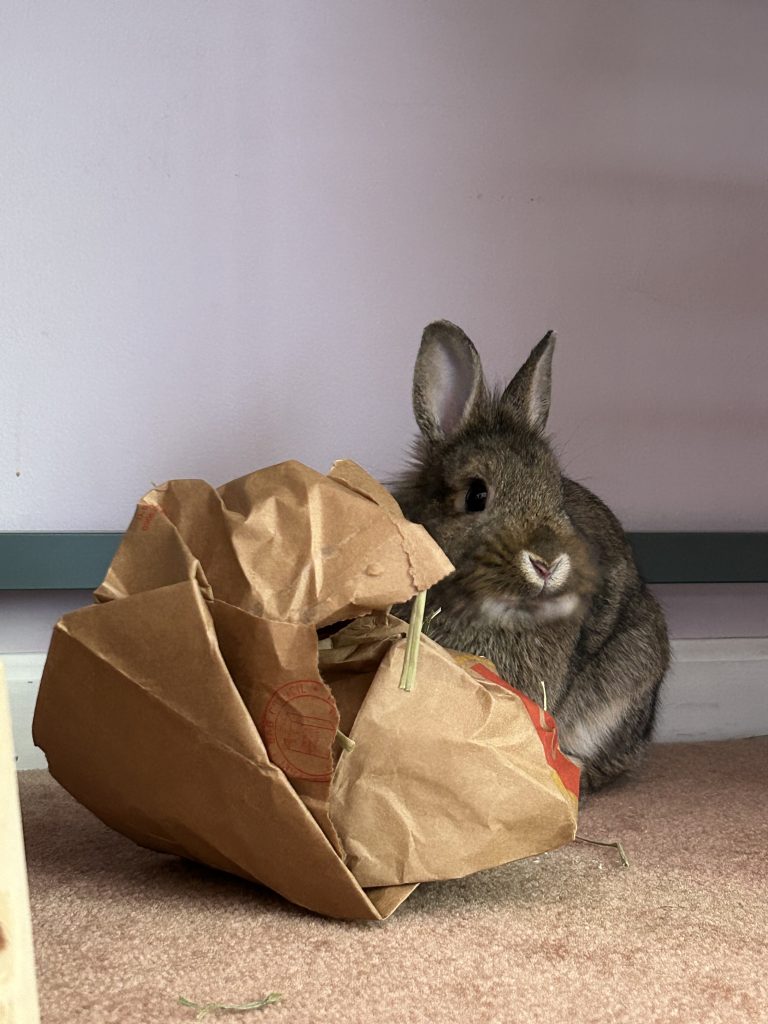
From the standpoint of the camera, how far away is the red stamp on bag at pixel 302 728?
45.9 inches

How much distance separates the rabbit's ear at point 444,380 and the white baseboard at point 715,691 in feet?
2.87

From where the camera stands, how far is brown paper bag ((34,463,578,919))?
117 cm

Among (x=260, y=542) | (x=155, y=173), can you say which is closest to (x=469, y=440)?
(x=260, y=542)

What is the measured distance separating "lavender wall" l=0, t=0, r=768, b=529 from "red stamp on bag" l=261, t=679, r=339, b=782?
985 mm

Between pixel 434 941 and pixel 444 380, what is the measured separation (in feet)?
2.99

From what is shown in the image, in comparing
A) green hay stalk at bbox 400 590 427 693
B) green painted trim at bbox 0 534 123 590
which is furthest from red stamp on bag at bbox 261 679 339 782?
green painted trim at bbox 0 534 123 590

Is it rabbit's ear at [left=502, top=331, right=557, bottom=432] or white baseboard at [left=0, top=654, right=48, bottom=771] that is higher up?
rabbit's ear at [left=502, top=331, right=557, bottom=432]

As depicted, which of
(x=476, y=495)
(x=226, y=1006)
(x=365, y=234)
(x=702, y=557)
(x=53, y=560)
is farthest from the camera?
(x=702, y=557)

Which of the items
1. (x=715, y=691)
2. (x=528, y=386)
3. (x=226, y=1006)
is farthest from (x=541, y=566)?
(x=715, y=691)

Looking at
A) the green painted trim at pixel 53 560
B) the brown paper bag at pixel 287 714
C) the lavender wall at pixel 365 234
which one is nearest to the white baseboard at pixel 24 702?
the green painted trim at pixel 53 560

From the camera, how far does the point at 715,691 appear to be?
241 centimetres

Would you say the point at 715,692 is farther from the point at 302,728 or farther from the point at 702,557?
the point at 302,728

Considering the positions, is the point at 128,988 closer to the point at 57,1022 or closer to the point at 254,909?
the point at 57,1022

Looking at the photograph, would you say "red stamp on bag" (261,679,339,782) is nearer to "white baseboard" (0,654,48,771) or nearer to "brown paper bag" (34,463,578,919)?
"brown paper bag" (34,463,578,919)
